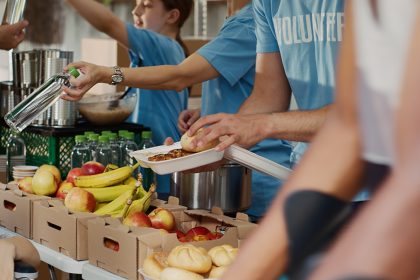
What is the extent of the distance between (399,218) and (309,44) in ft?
5.65

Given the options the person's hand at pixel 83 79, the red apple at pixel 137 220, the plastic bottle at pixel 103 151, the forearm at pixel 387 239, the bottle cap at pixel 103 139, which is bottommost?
the red apple at pixel 137 220

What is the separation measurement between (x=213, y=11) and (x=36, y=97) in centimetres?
538

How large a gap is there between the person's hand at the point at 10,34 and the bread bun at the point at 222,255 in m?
1.62

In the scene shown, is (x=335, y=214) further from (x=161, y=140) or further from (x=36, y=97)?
(x=161, y=140)

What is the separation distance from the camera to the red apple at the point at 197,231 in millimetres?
2162

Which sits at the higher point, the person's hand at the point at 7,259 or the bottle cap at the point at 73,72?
the bottle cap at the point at 73,72

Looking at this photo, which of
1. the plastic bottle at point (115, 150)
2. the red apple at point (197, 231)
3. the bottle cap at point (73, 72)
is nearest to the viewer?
the red apple at point (197, 231)

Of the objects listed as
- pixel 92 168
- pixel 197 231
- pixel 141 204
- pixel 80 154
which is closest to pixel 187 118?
pixel 80 154

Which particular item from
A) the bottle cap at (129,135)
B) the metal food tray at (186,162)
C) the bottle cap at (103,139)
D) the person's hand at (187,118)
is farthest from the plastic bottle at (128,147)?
the metal food tray at (186,162)

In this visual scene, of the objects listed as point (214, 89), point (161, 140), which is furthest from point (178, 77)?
point (161, 140)

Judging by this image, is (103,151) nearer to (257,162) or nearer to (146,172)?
(146,172)

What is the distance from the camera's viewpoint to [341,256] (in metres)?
0.36

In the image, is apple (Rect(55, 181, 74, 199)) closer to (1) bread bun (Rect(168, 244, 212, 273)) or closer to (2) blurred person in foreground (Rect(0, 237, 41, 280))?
(2) blurred person in foreground (Rect(0, 237, 41, 280))

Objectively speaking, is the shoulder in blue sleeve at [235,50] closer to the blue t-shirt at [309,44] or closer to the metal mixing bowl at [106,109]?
the metal mixing bowl at [106,109]
